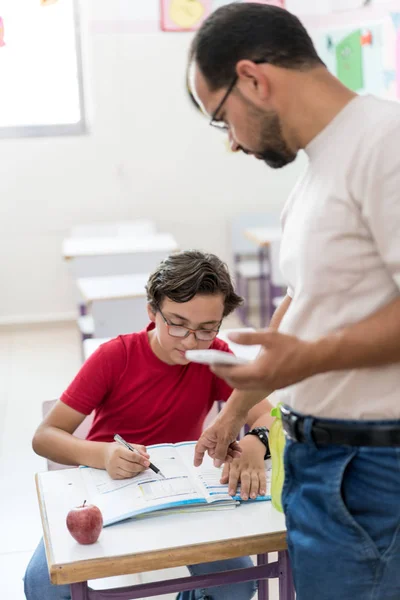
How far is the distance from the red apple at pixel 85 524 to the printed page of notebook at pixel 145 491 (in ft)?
0.19

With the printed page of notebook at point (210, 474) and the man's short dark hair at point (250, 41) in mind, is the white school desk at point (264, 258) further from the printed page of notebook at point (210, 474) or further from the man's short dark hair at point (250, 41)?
the man's short dark hair at point (250, 41)

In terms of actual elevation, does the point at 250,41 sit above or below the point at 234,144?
above

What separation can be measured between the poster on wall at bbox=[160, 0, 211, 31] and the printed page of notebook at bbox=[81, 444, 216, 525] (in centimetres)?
459

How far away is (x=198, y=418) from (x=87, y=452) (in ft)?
1.33

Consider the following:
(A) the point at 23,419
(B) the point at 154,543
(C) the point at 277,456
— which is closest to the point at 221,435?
(C) the point at 277,456

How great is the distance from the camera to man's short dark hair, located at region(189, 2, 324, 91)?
1061 mm

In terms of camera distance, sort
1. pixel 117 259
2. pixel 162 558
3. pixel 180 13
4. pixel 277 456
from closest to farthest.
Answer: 1. pixel 162 558
2. pixel 277 456
3. pixel 117 259
4. pixel 180 13

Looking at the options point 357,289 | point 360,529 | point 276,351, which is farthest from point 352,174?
point 360,529

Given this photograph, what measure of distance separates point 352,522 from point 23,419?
3.16m

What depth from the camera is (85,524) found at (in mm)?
1325

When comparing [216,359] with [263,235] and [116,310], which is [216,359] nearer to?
[116,310]

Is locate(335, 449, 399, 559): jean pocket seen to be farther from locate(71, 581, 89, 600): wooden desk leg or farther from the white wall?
the white wall

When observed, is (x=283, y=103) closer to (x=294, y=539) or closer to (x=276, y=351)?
(x=276, y=351)

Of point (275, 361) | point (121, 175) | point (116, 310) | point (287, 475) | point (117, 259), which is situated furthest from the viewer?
point (121, 175)
